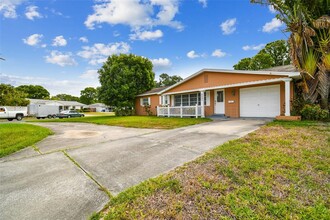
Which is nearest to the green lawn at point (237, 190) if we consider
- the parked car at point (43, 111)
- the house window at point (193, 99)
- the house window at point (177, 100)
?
the house window at point (193, 99)

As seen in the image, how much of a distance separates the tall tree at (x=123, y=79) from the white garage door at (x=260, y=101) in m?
13.7

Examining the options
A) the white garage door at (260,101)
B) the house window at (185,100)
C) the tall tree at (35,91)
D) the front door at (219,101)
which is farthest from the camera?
the tall tree at (35,91)

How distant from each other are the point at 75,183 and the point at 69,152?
7.76ft

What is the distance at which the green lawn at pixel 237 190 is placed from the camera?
2133 mm

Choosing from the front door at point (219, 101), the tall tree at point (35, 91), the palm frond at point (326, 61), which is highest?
the tall tree at point (35, 91)

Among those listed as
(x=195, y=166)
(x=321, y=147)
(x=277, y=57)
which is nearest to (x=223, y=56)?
(x=277, y=57)

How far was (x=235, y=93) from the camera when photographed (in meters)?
12.7

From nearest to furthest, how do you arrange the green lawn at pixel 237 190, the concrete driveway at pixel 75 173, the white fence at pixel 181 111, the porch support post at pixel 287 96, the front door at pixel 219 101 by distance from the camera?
the green lawn at pixel 237 190 < the concrete driveway at pixel 75 173 < the porch support post at pixel 287 96 < the front door at pixel 219 101 < the white fence at pixel 181 111

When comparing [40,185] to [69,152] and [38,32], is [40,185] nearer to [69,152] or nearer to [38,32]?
[69,152]

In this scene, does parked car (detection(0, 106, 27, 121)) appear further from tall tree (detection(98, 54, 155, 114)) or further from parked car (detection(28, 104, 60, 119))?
tall tree (detection(98, 54, 155, 114))

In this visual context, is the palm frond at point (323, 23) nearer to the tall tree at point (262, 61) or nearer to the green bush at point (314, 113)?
the green bush at point (314, 113)

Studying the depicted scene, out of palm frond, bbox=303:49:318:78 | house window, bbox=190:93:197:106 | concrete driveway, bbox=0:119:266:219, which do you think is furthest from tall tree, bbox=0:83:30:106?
palm frond, bbox=303:49:318:78

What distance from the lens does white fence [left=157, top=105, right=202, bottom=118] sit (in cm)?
1402

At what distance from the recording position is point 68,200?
8.47ft
